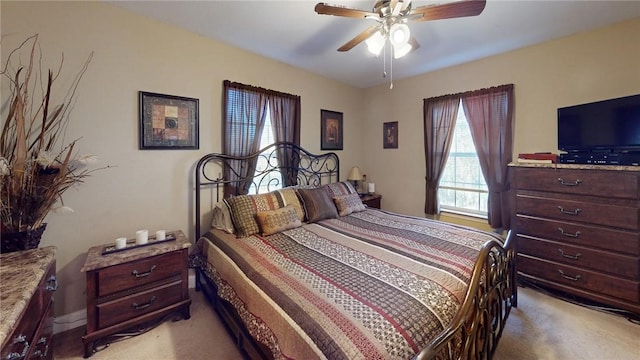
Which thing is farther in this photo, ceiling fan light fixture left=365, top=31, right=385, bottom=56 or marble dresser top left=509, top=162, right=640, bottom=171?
marble dresser top left=509, top=162, right=640, bottom=171

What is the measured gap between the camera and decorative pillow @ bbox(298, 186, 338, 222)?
2887 mm

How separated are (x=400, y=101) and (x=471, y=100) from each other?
101 cm

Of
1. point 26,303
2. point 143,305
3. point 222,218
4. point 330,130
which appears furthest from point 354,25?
point 143,305

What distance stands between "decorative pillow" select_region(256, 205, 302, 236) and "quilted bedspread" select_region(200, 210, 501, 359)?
0.26 ft

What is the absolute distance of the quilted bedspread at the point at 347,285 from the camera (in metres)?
1.14

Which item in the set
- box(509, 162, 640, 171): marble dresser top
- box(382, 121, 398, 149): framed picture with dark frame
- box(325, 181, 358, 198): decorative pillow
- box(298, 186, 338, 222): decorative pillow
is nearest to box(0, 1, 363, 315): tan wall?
box(298, 186, 338, 222): decorative pillow

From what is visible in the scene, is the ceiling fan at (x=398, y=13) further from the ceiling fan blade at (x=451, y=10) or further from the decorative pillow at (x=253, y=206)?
the decorative pillow at (x=253, y=206)

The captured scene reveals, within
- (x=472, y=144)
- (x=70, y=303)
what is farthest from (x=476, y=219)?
(x=70, y=303)

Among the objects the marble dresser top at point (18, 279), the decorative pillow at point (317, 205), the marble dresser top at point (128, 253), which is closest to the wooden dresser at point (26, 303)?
the marble dresser top at point (18, 279)

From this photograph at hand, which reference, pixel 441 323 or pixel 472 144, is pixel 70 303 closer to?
pixel 441 323

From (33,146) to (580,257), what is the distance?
4.40 m

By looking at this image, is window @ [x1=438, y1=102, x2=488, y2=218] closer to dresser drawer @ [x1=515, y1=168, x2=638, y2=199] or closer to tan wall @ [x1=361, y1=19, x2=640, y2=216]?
tan wall @ [x1=361, y1=19, x2=640, y2=216]

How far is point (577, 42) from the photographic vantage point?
264 centimetres

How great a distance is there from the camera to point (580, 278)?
7.72 feet
